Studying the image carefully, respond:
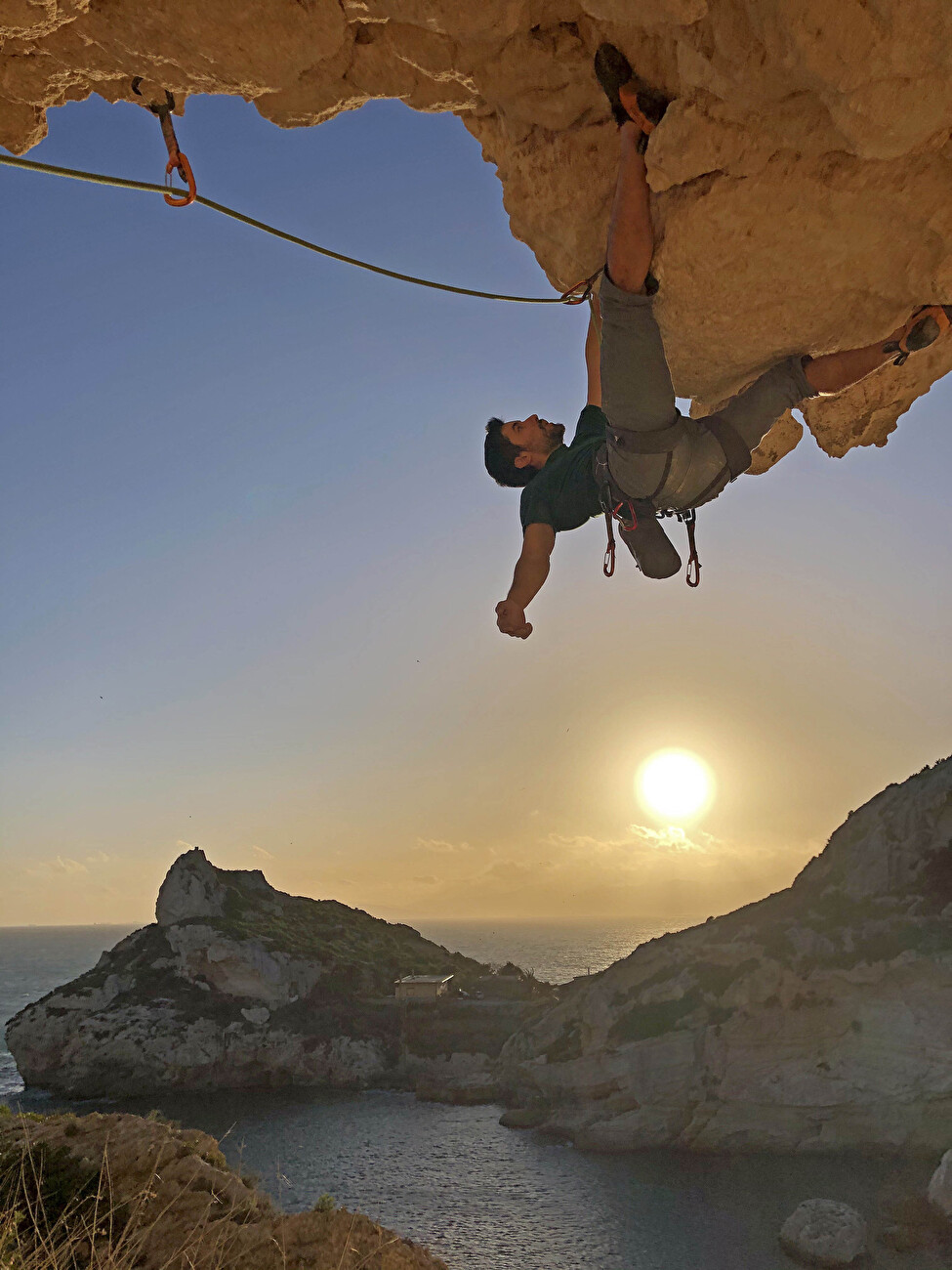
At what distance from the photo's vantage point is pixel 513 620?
4.96 m

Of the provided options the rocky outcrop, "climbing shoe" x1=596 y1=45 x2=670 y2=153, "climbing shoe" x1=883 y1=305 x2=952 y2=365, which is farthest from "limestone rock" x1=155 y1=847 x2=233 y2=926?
"climbing shoe" x1=596 y1=45 x2=670 y2=153

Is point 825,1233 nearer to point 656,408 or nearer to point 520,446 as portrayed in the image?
point 520,446

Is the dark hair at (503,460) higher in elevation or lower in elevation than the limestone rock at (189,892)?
higher

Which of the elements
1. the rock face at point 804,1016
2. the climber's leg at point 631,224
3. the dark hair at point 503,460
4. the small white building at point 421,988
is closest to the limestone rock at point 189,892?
the small white building at point 421,988

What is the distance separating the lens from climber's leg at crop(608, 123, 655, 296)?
3805mm

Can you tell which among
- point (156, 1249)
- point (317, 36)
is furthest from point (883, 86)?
point (156, 1249)

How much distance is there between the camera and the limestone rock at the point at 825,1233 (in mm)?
24641

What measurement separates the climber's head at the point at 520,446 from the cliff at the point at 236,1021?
4394cm

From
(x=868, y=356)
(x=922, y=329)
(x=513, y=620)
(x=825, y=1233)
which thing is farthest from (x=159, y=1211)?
(x=825, y=1233)

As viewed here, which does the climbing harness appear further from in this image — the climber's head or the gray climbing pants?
the climber's head

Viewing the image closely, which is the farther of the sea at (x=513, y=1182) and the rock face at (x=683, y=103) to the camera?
A: the sea at (x=513, y=1182)

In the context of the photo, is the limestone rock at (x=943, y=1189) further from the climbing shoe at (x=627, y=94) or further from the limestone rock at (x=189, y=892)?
the limestone rock at (x=189, y=892)

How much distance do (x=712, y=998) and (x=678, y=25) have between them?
33.5 meters

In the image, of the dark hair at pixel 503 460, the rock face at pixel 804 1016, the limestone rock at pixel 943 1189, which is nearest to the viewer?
the dark hair at pixel 503 460
